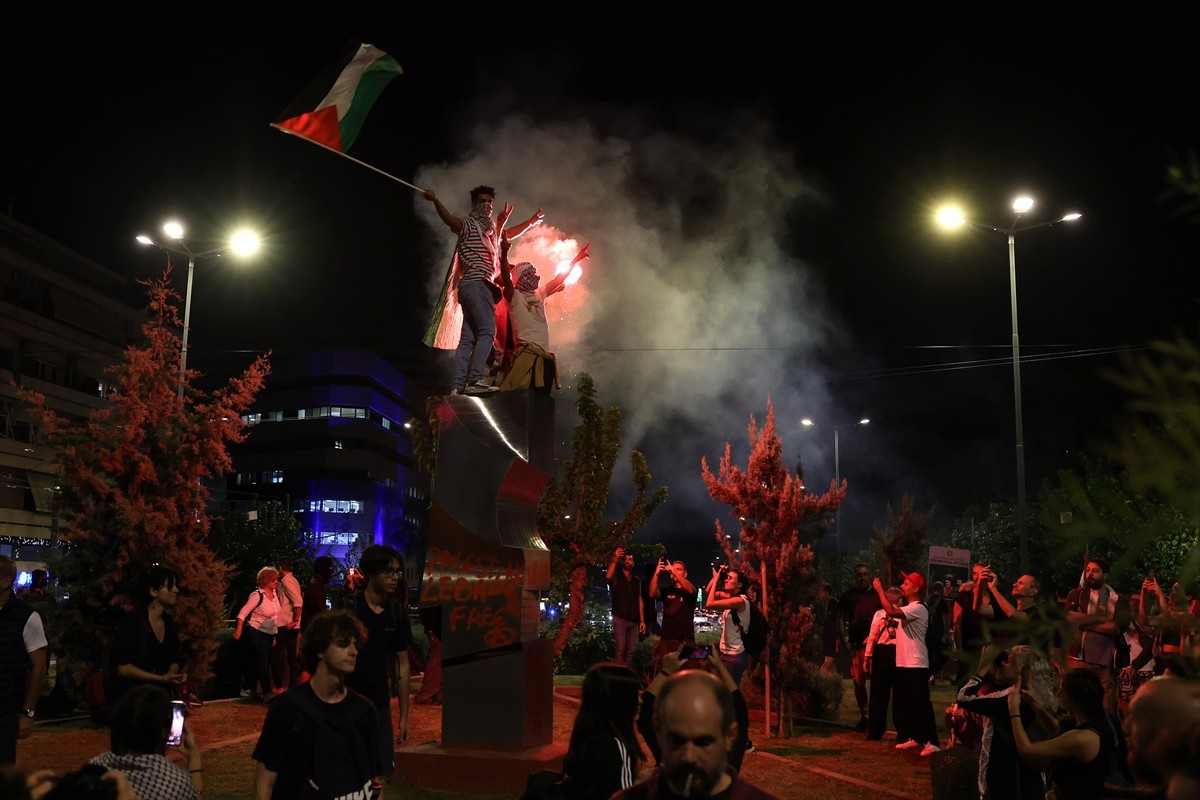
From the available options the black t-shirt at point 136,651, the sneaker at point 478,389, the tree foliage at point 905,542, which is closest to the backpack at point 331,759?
the black t-shirt at point 136,651

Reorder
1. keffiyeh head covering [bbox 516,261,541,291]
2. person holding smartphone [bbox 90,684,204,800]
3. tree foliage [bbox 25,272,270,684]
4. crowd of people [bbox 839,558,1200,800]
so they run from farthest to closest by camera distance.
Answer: tree foliage [bbox 25,272,270,684], keffiyeh head covering [bbox 516,261,541,291], person holding smartphone [bbox 90,684,204,800], crowd of people [bbox 839,558,1200,800]

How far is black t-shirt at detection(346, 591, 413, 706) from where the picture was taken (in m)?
6.88

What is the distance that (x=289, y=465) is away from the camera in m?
89.8

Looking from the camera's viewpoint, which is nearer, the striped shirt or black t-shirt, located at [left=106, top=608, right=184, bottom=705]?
black t-shirt, located at [left=106, top=608, right=184, bottom=705]

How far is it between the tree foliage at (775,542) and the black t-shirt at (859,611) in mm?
557

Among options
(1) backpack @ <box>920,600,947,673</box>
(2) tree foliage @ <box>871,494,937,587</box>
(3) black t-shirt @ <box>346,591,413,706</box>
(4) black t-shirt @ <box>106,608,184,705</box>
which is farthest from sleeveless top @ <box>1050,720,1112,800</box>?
(2) tree foliage @ <box>871,494,937,587</box>

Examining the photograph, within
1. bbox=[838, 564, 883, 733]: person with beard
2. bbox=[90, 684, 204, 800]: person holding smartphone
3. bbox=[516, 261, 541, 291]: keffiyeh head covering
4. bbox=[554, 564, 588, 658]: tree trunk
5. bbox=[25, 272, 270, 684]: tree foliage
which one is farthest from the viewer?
bbox=[554, 564, 588, 658]: tree trunk

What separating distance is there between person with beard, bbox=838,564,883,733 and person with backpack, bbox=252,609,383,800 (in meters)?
9.61

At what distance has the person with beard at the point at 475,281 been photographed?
10117 millimetres

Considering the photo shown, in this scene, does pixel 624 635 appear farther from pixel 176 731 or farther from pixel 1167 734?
pixel 1167 734

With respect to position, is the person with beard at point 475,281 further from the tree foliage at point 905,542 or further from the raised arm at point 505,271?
the tree foliage at point 905,542

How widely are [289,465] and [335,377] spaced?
26.1 ft

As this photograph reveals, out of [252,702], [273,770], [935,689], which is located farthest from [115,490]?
[935,689]

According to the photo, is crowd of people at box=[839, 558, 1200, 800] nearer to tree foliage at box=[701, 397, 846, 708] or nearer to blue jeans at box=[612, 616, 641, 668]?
tree foliage at box=[701, 397, 846, 708]
